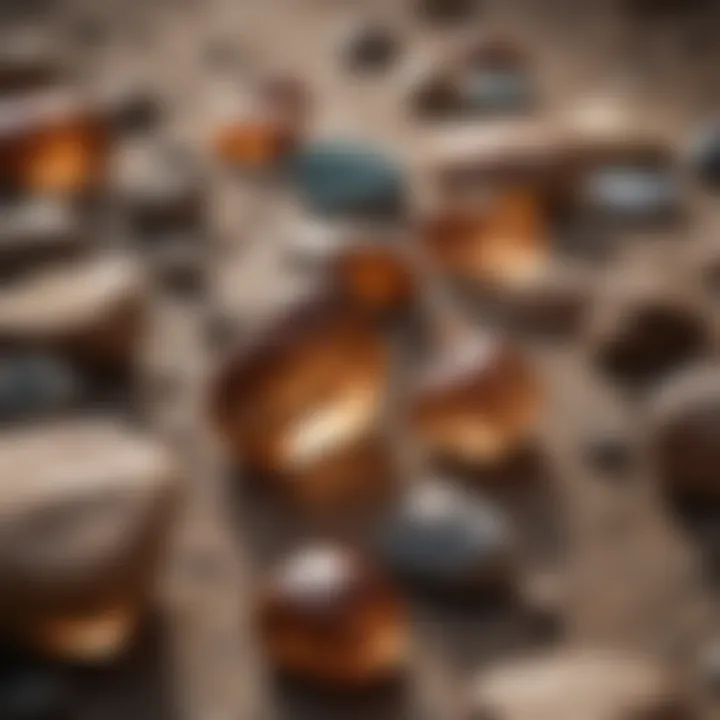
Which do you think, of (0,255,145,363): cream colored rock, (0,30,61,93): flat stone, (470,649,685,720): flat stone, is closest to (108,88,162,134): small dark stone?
(0,30,61,93): flat stone

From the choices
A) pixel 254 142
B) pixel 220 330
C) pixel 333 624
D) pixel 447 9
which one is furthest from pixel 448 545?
pixel 447 9

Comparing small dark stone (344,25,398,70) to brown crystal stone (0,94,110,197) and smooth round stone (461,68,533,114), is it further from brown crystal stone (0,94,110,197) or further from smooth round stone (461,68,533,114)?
brown crystal stone (0,94,110,197)

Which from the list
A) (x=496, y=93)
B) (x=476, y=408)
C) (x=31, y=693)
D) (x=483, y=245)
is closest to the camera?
(x=31, y=693)

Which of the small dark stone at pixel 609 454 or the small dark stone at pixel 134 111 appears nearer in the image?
the small dark stone at pixel 609 454

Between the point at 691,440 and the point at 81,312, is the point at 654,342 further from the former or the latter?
the point at 81,312

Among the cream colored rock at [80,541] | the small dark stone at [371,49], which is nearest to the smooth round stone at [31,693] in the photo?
the cream colored rock at [80,541]

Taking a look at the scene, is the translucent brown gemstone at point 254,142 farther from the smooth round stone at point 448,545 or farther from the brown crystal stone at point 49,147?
the smooth round stone at point 448,545
